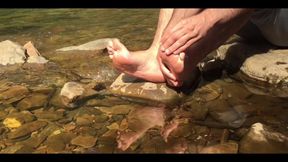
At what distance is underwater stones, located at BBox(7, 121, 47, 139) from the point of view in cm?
273

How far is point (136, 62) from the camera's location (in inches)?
127

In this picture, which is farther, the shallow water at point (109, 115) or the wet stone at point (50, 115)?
the wet stone at point (50, 115)

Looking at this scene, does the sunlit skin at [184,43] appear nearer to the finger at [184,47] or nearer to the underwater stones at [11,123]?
the finger at [184,47]

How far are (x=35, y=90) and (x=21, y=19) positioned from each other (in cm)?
410

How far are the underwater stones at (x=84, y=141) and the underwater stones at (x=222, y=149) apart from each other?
72 cm

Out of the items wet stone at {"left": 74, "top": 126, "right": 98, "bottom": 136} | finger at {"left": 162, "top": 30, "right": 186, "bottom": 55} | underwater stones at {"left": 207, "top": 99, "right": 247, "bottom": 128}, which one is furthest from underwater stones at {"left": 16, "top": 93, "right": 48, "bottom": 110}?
underwater stones at {"left": 207, "top": 99, "right": 247, "bottom": 128}

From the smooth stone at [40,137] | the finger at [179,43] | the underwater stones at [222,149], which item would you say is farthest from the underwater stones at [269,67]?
the smooth stone at [40,137]

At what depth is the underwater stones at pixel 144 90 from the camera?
10.4 ft

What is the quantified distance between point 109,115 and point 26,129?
1.97ft

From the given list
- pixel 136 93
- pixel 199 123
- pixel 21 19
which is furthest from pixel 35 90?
pixel 21 19

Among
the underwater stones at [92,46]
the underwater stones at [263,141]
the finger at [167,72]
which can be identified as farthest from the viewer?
the underwater stones at [92,46]

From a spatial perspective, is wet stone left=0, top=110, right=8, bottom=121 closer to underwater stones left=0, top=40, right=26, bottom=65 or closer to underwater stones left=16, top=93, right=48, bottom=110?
underwater stones left=16, top=93, right=48, bottom=110

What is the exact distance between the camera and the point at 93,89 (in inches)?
134

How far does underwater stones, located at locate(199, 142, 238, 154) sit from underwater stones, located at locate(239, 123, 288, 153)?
0.13ft
